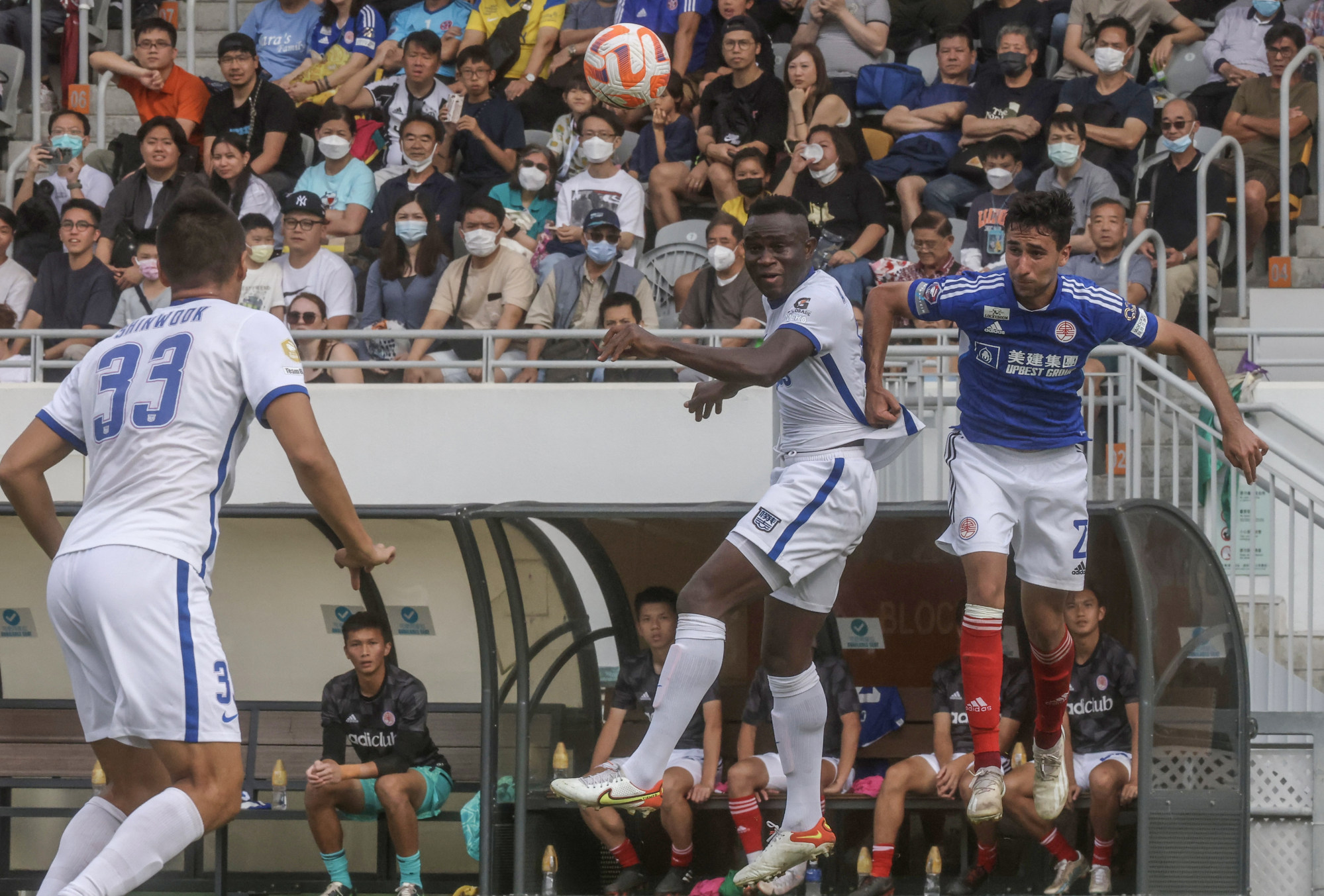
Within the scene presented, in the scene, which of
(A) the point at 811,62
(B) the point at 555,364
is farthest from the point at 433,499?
(A) the point at 811,62

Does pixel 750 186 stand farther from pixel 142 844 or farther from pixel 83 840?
pixel 142 844

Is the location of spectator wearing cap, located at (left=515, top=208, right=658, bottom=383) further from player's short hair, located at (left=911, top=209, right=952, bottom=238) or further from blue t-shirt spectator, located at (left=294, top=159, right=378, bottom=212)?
blue t-shirt spectator, located at (left=294, top=159, right=378, bottom=212)

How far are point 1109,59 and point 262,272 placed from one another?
21.3 ft

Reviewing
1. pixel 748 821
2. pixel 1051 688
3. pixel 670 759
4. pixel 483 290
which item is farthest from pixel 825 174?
pixel 1051 688

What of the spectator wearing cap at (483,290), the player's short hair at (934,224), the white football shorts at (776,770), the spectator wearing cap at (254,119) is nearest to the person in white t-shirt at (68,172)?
the spectator wearing cap at (254,119)

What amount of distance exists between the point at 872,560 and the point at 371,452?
3299 mm

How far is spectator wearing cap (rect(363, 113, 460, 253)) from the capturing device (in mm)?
11727

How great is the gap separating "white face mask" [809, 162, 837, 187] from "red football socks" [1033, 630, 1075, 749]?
560 centimetres

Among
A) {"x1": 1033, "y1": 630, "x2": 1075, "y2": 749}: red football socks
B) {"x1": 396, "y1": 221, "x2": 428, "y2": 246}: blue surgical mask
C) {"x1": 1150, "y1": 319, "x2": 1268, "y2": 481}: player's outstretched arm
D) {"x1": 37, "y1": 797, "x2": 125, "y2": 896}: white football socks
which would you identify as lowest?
{"x1": 37, "y1": 797, "x2": 125, "y2": 896}: white football socks

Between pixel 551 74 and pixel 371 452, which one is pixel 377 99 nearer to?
pixel 551 74

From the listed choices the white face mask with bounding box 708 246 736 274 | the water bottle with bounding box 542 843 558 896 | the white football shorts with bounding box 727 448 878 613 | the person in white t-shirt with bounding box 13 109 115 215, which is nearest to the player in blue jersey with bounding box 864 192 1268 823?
the white football shorts with bounding box 727 448 878 613

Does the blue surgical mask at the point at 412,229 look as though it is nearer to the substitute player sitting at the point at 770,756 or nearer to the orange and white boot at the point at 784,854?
the substitute player sitting at the point at 770,756

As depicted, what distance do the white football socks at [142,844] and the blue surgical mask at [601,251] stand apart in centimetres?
662

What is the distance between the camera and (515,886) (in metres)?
7.80
